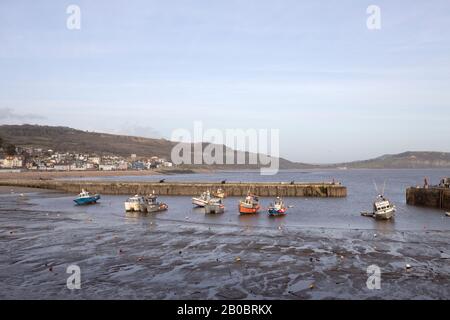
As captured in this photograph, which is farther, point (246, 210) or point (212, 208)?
point (212, 208)

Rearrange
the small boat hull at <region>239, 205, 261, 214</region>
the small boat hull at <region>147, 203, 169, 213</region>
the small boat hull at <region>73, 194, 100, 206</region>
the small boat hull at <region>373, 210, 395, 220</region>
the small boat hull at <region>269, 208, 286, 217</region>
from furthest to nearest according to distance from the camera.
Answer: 1. the small boat hull at <region>73, 194, 100, 206</region>
2. the small boat hull at <region>147, 203, 169, 213</region>
3. the small boat hull at <region>239, 205, 261, 214</region>
4. the small boat hull at <region>269, 208, 286, 217</region>
5. the small boat hull at <region>373, 210, 395, 220</region>

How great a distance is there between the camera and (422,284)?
19125 mm

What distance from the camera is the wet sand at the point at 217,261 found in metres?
18.0

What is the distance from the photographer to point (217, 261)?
76.7 feet

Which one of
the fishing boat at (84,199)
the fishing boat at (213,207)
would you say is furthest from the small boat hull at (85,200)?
the fishing boat at (213,207)

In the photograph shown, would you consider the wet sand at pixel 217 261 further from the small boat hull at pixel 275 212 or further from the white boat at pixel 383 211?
the small boat hull at pixel 275 212

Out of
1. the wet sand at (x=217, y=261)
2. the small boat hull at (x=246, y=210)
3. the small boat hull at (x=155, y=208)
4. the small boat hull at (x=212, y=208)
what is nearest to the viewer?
the wet sand at (x=217, y=261)

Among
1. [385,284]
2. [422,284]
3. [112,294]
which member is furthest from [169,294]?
[422,284]

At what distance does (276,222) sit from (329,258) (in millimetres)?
16483

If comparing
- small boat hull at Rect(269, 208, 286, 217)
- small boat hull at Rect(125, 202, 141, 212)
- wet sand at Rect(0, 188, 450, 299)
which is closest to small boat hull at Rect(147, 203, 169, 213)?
small boat hull at Rect(125, 202, 141, 212)

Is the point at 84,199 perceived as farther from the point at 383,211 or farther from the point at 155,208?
the point at 383,211

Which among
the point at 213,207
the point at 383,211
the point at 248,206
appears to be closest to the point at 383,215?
the point at 383,211

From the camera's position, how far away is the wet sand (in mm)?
18031

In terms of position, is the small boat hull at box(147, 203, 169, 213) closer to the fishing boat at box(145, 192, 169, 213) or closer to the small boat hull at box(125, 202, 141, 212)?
the fishing boat at box(145, 192, 169, 213)
